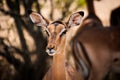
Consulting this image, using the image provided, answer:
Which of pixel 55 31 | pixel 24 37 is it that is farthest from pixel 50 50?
pixel 24 37

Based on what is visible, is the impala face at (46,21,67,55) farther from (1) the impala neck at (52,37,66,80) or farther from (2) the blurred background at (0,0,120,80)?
(2) the blurred background at (0,0,120,80)

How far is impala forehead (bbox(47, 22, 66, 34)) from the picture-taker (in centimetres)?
355

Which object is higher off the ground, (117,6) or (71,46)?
(117,6)

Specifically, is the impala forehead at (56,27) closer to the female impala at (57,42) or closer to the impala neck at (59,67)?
the female impala at (57,42)

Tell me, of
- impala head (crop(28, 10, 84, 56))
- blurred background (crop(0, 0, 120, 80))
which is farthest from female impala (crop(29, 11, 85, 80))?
blurred background (crop(0, 0, 120, 80))

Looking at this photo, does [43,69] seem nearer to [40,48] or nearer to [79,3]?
[40,48]

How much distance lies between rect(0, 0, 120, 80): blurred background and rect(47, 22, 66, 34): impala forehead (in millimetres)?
2449

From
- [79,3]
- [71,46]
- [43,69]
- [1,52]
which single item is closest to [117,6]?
[79,3]

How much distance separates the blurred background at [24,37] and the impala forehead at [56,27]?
8.03 feet

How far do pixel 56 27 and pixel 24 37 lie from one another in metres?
2.61

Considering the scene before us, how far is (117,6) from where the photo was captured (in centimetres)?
628

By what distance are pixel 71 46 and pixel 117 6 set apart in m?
1.05

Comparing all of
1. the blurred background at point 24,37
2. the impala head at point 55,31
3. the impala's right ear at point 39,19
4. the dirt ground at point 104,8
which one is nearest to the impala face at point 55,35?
the impala head at point 55,31

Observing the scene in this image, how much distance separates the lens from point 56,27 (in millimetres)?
3596
